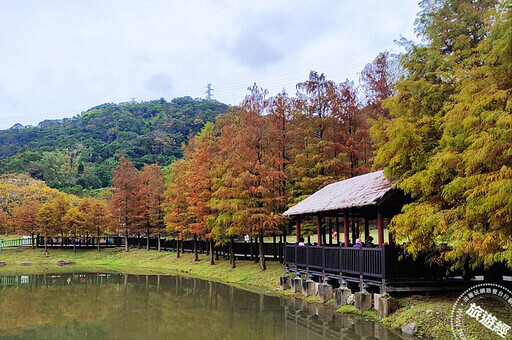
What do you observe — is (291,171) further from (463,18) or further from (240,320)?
(463,18)

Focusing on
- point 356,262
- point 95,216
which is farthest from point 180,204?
point 356,262

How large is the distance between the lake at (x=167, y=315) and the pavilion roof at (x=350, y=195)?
359 centimetres

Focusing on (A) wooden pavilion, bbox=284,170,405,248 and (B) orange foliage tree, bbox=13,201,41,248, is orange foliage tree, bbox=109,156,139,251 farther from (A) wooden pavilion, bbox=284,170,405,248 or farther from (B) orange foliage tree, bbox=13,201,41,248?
(A) wooden pavilion, bbox=284,170,405,248

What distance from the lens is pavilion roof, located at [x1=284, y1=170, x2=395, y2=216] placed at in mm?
13852

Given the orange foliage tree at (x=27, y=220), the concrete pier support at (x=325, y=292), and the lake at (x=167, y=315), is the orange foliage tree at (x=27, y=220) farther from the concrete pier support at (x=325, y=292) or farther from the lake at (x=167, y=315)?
the concrete pier support at (x=325, y=292)

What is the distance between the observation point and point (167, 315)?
16359mm

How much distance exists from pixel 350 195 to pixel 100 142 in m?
107

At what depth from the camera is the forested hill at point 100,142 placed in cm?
8975

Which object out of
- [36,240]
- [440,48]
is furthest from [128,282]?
[36,240]

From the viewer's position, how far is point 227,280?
89.5ft

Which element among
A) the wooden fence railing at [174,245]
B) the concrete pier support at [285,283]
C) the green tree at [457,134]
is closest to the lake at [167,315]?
the concrete pier support at [285,283]

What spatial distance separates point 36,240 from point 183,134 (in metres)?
57.9

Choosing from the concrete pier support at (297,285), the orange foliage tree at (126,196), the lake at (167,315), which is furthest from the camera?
the orange foliage tree at (126,196)

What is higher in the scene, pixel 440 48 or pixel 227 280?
pixel 440 48
